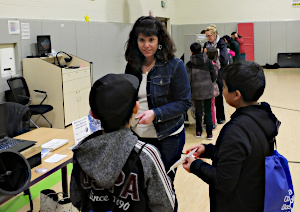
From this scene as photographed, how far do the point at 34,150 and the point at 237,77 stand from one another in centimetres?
137

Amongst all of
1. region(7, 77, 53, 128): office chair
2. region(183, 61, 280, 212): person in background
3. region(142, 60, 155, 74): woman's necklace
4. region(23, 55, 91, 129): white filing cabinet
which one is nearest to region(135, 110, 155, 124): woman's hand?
region(142, 60, 155, 74): woman's necklace

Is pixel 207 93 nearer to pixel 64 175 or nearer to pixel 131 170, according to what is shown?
pixel 64 175

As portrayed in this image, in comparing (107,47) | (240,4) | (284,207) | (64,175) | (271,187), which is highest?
(240,4)

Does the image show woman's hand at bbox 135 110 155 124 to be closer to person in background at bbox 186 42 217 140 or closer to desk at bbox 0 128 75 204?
desk at bbox 0 128 75 204

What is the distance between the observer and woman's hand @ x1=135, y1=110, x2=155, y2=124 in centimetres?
205

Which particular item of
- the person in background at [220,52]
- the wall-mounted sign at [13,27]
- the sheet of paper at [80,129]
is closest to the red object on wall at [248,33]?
the person in background at [220,52]

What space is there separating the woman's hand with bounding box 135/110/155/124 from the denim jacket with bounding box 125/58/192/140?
0.24ft

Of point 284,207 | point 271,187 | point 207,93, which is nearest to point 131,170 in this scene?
point 271,187

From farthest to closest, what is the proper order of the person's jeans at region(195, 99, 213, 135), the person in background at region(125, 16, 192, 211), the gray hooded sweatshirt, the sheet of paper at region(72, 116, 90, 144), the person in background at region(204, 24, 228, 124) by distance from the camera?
the person in background at region(204, 24, 228, 124) < the person's jeans at region(195, 99, 213, 135) < the sheet of paper at region(72, 116, 90, 144) < the person in background at region(125, 16, 192, 211) < the gray hooded sweatshirt

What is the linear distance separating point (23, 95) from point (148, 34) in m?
4.17

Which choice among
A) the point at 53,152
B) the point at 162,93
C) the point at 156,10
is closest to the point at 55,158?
the point at 53,152

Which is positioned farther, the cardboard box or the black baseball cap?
the cardboard box

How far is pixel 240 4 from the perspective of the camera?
1362 centimetres

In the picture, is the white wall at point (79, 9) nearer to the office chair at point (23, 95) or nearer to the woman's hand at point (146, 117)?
the office chair at point (23, 95)
